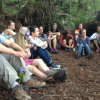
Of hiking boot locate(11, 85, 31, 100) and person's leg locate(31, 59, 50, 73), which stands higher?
person's leg locate(31, 59, 50, 73)

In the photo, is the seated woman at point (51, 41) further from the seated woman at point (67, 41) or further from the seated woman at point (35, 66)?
the seated woman at point (35, 66)

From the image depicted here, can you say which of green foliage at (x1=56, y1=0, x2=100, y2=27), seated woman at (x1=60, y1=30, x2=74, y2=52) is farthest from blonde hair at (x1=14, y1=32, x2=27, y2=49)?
green foliage at (x1=56, y1=0, x2=100, y2=27)

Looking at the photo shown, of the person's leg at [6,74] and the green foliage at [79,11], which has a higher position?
the green foliage at [79,11]

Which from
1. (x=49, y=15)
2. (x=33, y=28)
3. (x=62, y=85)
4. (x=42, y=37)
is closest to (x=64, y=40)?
(x=42, y=37)

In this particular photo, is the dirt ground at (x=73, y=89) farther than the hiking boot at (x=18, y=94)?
Yes

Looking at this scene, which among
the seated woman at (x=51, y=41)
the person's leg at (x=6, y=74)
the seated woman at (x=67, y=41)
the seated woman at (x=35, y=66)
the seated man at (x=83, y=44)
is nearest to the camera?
the person's leg at (x=6, y=74)

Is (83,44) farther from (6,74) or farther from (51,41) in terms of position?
(6,74)

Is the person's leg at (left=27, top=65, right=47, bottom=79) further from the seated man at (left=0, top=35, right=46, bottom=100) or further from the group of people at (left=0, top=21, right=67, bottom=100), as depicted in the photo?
the seated man at (left=0, top=35, right=46, bottom=100)

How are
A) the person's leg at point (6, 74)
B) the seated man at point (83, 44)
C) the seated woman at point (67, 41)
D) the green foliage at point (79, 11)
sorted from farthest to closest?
1. the green foliage at point (79, 11)
2. the seated woman at point (67, 41)
3. the seated man at point (83, 44)
4. the person's leg at point (6, 74)

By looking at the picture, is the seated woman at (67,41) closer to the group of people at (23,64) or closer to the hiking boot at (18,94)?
the group of people at (23,64)

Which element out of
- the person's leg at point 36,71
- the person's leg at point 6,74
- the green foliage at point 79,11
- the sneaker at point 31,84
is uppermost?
the green foliage at point 79,11

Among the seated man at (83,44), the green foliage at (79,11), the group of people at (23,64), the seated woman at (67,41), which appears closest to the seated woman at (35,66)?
the group of people at (23,64)

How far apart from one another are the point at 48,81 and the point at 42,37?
2702 mm

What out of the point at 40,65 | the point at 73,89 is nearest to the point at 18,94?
the point at 40,65
